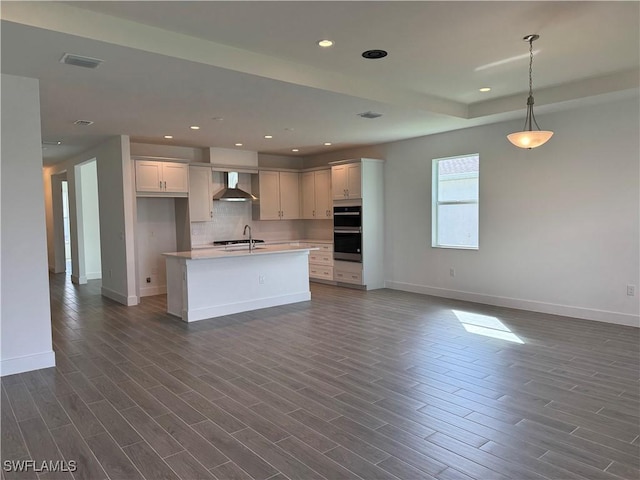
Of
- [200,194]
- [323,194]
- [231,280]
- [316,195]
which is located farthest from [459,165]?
[200,194]

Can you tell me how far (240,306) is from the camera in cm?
608

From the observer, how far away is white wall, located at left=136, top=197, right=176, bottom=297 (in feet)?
24.8

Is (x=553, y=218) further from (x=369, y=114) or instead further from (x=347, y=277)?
(x=347, y=277)

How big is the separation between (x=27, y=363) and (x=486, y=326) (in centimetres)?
493

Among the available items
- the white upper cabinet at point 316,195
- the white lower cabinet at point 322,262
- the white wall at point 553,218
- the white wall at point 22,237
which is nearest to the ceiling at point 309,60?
the white wall at point 22,237

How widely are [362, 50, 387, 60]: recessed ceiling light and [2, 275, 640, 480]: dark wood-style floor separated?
9.47 feet

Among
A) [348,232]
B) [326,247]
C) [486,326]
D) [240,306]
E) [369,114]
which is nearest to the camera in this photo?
[486,326]

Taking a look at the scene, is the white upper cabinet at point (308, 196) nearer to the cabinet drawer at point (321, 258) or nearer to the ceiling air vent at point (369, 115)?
the cabinet drawer at point (321, 258)

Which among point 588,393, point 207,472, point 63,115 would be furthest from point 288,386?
point 63,115

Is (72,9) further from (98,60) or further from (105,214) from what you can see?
(105,214)

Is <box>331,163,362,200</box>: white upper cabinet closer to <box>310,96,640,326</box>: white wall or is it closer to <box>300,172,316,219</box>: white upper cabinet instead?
<box>300,172,316,219</box>: white upper cabinet

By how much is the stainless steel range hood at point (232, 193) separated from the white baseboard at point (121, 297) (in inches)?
94.2

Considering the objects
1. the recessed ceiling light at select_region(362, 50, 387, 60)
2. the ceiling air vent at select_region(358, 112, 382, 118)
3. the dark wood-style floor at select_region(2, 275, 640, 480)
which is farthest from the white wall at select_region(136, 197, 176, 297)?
the recessed ceiling light at select_region(362, 50, 387, 60)

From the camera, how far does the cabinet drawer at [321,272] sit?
8459 millimetres
